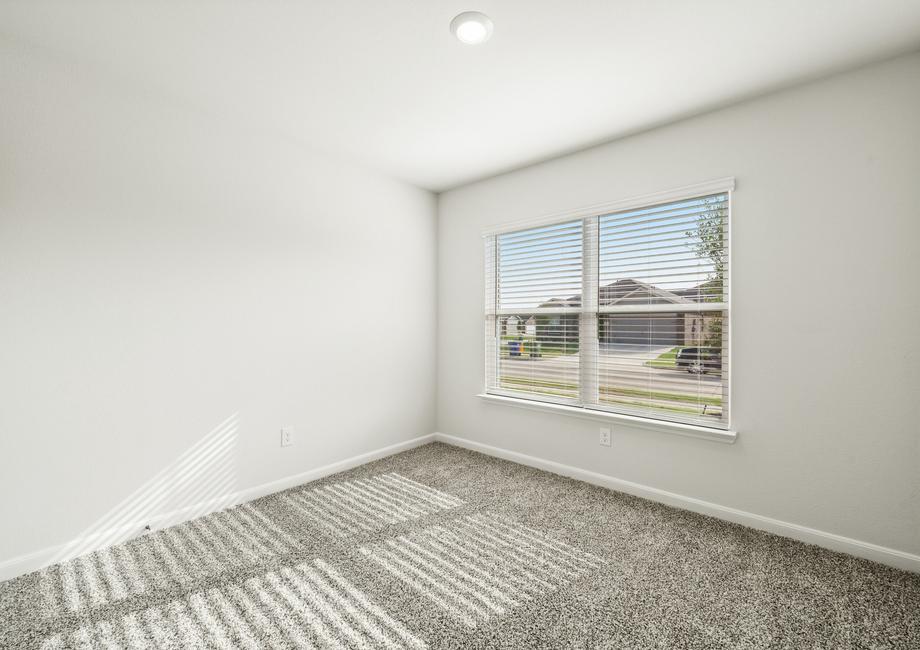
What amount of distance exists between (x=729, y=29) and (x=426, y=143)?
1771 mm

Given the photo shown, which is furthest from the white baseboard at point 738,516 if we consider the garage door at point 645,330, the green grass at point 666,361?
the garage door at point 645,330

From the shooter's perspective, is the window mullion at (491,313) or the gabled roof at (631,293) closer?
the gabled roof at (631,293)

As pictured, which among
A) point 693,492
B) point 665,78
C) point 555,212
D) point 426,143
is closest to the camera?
point 665,78

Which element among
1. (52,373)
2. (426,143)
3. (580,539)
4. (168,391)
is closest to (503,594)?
(580,539)

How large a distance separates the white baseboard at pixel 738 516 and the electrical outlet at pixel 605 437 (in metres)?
0.23

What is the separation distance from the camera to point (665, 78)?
2.18 metres

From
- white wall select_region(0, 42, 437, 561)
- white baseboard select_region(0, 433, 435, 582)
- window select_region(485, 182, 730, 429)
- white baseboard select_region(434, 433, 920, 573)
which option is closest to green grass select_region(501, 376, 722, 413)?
window select_region(485, 182, 730, 429)

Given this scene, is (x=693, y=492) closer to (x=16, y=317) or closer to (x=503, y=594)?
(x=503, y=594)

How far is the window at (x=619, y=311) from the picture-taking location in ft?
8.37

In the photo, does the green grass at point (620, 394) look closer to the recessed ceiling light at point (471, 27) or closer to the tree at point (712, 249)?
the tree at point (712, 249)

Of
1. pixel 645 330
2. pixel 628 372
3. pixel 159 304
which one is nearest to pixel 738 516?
pixel 628 372

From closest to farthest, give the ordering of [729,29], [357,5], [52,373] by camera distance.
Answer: [357,5], [729,29], [52,373]

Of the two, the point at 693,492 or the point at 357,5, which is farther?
the point at 693,492

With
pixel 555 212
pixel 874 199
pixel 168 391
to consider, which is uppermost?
pixel 555 212
